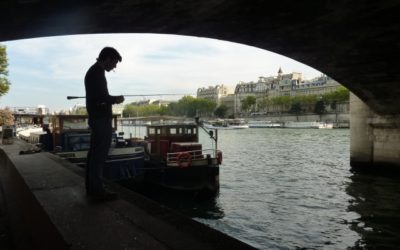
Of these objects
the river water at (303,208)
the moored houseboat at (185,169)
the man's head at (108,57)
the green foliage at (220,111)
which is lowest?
the river water at (303,208)

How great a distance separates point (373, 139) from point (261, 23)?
1369 cm

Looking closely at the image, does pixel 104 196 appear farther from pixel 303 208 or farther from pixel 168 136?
pixel 168 136

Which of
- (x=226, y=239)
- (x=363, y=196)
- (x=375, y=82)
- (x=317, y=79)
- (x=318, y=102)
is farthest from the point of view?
(x=317, y=79)

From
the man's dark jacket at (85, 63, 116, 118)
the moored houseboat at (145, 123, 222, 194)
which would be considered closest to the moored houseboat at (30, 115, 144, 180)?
the moored houseboat at (145, 123, 222, 194)

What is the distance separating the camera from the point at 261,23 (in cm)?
1418

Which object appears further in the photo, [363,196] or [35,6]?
[363,196]

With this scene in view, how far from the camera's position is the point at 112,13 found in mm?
10969

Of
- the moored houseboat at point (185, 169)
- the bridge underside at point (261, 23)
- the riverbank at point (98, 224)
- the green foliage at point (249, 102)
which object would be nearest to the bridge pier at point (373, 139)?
the bridge underside at point (261, 23)

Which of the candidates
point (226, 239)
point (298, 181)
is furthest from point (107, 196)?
point (298, 181)

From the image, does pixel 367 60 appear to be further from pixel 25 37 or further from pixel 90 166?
pixel 90 166

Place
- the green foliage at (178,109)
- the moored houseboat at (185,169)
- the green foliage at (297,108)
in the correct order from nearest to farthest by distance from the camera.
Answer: the moored houseboat at (185,169) → the green foliage at (178,109) → the green foliage at (297,108)

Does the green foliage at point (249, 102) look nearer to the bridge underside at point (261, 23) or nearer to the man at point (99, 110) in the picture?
the bridge underside at point (261, 23)

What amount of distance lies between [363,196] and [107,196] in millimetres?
15935

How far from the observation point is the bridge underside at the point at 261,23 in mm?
10117
